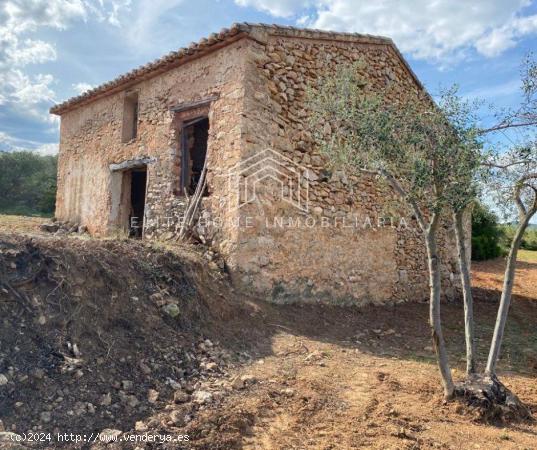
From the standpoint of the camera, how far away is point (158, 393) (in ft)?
12.5

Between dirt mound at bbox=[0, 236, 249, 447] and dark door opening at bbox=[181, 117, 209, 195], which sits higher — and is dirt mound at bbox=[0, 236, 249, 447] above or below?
below

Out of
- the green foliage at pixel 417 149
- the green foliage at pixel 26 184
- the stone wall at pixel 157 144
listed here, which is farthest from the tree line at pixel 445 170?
the green foliage at pixel 26 184

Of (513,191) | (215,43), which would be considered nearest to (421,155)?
(513,191)

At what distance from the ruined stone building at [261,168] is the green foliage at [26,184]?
14043mm

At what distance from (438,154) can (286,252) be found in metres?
3.80

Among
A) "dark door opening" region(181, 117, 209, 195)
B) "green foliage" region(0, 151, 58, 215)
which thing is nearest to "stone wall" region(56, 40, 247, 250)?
"dark door opening" region(181, 117, 209, 195)

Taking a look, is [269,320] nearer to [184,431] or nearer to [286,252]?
[286,252]

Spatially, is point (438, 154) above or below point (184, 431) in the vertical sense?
above

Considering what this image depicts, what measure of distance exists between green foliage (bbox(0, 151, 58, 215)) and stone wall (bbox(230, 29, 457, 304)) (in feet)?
59.0

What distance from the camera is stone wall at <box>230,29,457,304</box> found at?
284 inches

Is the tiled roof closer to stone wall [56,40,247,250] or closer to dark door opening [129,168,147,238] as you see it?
stone wall [56,40,247,250]

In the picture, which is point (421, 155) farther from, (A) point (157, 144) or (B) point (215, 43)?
(A) point (157, 144)

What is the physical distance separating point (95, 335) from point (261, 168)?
13.4 ft

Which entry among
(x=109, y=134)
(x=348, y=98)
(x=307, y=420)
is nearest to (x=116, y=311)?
(x=307, y=420)
